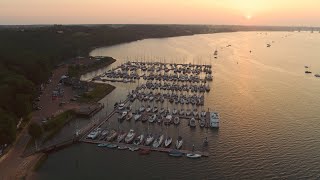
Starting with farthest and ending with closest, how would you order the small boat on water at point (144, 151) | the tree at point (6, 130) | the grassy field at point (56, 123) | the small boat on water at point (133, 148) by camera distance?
the grassy field at point (56, 123) < the small boat on water at point (133, 148) < the small boat on water at point (144, 151) < the tree at point (6, 130)

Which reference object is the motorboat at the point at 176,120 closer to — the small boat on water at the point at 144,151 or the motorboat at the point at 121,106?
the small boat on water at the point at 144,151

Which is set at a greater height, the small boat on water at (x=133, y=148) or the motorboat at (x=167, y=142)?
the motorboat at (x=167, y=142)

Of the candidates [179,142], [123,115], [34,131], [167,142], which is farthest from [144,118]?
[34,131]

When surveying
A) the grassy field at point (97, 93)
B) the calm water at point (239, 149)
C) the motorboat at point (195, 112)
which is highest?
the grassy field at point (97, 93)

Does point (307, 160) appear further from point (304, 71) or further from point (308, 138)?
point (304, 71)

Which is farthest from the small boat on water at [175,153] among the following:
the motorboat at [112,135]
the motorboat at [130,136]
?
the motorboat at [112,135]

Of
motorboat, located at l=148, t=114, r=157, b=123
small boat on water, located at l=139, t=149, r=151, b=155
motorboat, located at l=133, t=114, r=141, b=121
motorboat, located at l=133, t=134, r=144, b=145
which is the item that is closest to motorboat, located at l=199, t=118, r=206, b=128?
motorboat, located at l=148, t=114, r=157, b=123

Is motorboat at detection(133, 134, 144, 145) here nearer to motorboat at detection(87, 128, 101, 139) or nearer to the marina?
the marina
